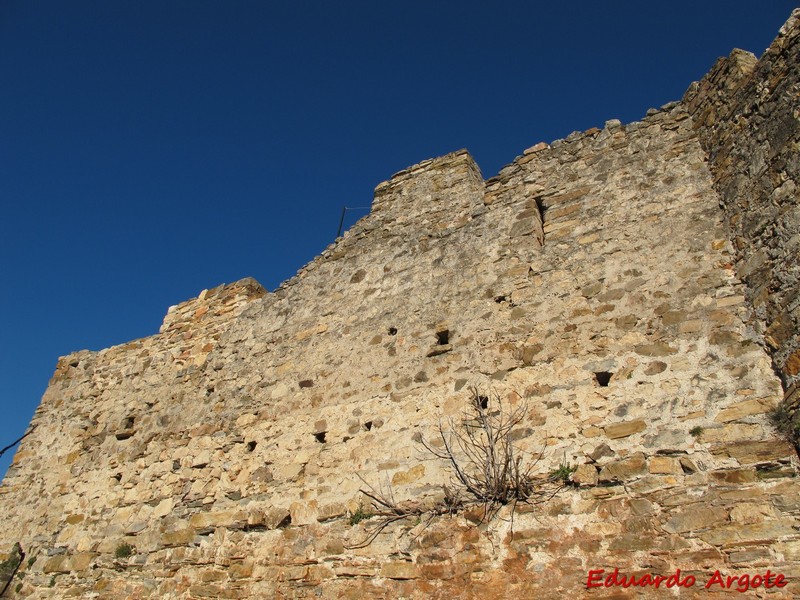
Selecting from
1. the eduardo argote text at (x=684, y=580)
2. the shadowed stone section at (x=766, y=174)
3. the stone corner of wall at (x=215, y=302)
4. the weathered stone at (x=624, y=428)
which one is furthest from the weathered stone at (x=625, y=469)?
the stone corner of wall at (x=215, y=302)

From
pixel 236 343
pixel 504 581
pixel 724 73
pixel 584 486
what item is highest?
pixel 724 73

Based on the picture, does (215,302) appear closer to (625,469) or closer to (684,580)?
(625,469)

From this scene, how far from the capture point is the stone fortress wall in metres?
4.12

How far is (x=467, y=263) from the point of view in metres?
6.23

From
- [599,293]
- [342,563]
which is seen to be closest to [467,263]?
[599,293]

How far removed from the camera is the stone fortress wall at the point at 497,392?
13.5 feet

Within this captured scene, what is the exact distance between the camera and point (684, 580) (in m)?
3.71

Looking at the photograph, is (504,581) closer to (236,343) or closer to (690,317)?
(690,317)

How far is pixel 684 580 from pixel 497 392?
1.93m

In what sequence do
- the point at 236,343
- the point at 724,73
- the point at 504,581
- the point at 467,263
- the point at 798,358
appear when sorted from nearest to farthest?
the point at 798,358, the point at 504,581, the point at 724,73, the point at 467,263, the point at 236,343

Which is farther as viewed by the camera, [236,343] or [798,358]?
[236,343]

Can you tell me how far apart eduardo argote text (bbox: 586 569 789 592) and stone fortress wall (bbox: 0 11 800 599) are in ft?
0.12

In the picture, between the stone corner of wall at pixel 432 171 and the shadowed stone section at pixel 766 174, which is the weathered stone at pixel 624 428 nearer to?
the shadowed stone section at pixel 766 174

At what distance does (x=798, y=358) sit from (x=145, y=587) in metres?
5.81
